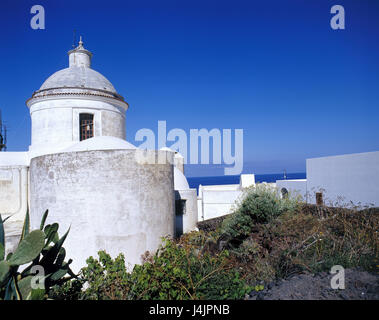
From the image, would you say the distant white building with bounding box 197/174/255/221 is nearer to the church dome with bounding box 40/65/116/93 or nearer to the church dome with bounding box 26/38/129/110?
the church dome with bounding box 26/38/129/110

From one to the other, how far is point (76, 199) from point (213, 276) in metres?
5.11

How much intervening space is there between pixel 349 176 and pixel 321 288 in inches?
430

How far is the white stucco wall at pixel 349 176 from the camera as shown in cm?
1096

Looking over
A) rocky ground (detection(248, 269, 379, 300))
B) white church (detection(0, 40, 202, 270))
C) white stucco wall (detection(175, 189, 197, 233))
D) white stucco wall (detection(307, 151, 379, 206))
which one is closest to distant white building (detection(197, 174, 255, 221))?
white stucco wall (detection(175, 189, 197, 233))

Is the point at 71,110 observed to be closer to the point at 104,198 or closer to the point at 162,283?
the point at 104,198

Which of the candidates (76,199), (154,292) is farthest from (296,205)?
(76,199)

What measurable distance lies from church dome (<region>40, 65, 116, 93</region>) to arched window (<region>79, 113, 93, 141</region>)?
156cm

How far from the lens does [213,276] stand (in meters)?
3.68

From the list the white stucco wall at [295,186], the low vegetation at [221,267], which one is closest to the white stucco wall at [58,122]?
the low vegetation at [221,267]

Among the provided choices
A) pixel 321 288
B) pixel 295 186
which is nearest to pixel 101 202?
pixel 321 288

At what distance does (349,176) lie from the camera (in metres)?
12.4

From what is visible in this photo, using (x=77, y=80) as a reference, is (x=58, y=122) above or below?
below

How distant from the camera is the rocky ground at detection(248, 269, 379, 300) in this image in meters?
3.22
